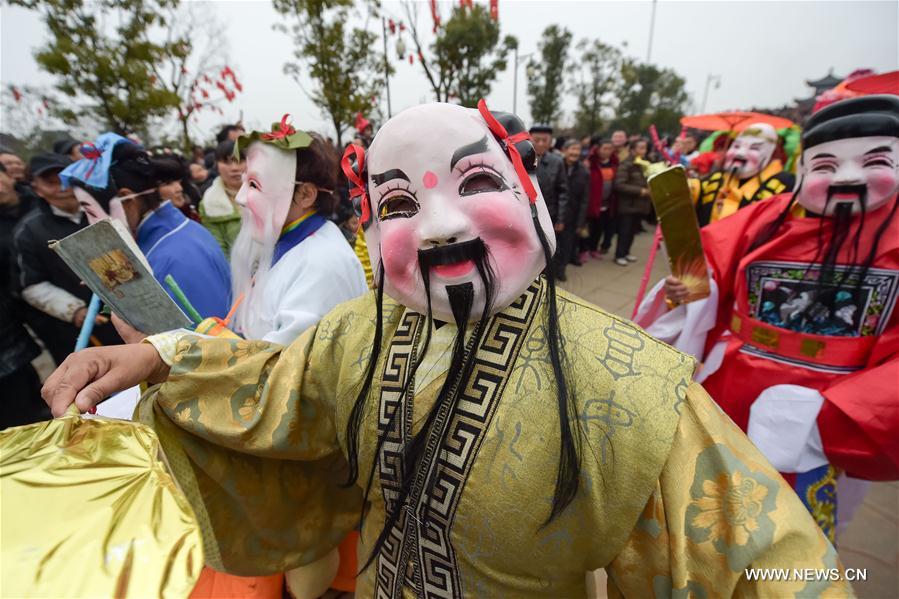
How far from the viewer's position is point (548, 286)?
3.06 feet

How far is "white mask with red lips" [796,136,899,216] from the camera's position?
1.40 m

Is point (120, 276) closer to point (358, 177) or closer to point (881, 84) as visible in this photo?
point (358, 177)

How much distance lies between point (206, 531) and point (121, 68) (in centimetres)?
1213

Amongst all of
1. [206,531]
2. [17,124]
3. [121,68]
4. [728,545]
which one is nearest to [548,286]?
[728,545]

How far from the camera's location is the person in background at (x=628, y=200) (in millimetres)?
6250

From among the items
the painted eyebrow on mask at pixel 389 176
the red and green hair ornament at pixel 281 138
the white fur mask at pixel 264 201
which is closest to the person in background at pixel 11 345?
the white fur mask at pixel 264 201

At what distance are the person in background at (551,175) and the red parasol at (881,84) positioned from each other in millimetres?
2755

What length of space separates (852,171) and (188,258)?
2.62 metres

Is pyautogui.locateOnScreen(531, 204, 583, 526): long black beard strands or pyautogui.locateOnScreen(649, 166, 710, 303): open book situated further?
pyautogui.locateOnScreen(649, 166, 710, 303): open book

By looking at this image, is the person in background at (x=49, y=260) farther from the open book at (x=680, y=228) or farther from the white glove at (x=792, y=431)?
the white glove at (x=792, y=431)

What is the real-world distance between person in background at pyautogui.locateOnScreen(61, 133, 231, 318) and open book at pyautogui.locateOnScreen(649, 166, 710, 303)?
1.97 meters

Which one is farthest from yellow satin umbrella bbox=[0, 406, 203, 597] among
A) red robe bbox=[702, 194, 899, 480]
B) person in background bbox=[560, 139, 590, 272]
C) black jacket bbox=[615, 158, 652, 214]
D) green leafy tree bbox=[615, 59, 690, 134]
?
green leafy tree bbox=[615, 59, 690, 134]

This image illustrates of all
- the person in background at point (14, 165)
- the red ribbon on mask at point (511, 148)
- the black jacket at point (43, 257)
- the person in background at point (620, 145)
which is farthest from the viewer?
the person in background at point (620, 145)

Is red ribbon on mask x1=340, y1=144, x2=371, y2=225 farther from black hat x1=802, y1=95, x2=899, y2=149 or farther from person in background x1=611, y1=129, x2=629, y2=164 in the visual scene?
person in background x1=611, y1=129, x2=629, y2=164
